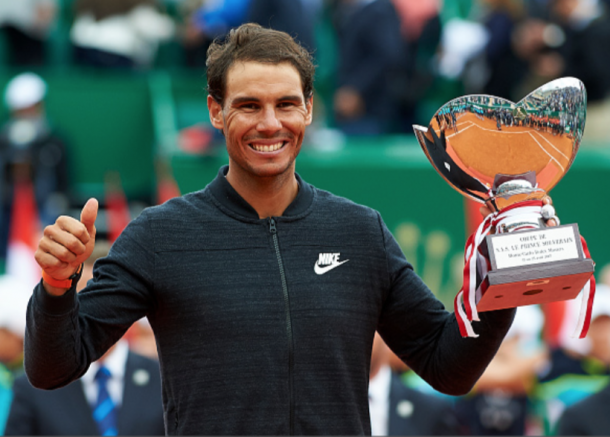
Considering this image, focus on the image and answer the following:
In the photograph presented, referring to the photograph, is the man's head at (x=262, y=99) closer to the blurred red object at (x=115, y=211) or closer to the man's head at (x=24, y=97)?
the blurred red object at (x=115, y=211)

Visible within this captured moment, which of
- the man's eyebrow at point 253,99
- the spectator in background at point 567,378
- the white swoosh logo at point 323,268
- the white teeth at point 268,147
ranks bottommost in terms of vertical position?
the spectator in background at point 567,378

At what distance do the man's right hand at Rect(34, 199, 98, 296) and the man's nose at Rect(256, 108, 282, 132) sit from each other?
471mm

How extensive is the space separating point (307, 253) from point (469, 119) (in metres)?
0.52

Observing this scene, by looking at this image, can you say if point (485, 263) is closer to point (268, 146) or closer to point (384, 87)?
point (268, 146)

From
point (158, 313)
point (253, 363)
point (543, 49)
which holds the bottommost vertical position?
point (253, 363)

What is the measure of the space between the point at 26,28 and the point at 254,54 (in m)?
7.65

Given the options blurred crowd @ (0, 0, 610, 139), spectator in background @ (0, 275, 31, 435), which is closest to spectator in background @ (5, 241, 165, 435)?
spectator in background @ (0, 275, 31, 435)

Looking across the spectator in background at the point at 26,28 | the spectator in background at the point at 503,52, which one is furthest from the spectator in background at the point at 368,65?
the spectator in background at the point at 26,28

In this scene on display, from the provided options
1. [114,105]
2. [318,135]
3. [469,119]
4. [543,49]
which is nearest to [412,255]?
[318,135]

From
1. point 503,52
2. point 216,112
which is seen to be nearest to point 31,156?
point 503,52

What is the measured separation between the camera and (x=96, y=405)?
4.39 m

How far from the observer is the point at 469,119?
244 cm

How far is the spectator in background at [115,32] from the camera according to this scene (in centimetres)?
877

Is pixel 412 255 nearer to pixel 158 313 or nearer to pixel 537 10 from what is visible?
pixel 537 10
